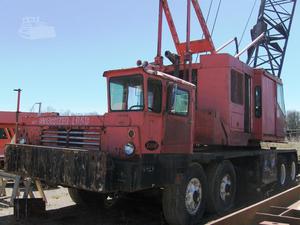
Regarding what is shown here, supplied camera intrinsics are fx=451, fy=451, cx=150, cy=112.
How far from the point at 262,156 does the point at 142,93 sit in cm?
547

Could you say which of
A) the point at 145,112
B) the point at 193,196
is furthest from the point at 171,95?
the point at 193,196

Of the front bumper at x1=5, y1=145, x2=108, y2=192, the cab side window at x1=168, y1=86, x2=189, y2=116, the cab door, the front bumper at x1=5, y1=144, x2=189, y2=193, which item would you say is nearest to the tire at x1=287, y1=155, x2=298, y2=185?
the cab door

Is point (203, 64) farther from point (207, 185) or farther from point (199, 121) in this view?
point (207, 185)

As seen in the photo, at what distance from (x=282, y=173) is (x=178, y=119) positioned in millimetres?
7581

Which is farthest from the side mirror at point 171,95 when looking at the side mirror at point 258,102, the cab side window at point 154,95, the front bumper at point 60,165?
the side mirror at point 258,102

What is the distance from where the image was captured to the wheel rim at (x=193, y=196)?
7.90m

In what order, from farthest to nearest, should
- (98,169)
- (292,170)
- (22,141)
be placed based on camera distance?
(292,170) → (22,141) → (98,169)

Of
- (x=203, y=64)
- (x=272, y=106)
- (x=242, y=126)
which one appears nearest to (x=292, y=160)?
(x=272, y=106)

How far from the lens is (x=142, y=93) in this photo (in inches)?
282

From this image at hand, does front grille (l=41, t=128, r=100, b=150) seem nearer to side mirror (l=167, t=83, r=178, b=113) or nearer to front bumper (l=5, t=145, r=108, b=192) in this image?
front bumper (l=5, t=145, r=108, b=192)

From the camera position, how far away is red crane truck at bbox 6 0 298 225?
271 inches

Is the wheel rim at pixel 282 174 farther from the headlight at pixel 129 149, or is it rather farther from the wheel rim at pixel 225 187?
the headlight at pixel 129 149

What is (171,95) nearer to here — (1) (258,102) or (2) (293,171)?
(1) (258,102)

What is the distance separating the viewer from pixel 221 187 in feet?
30.7
